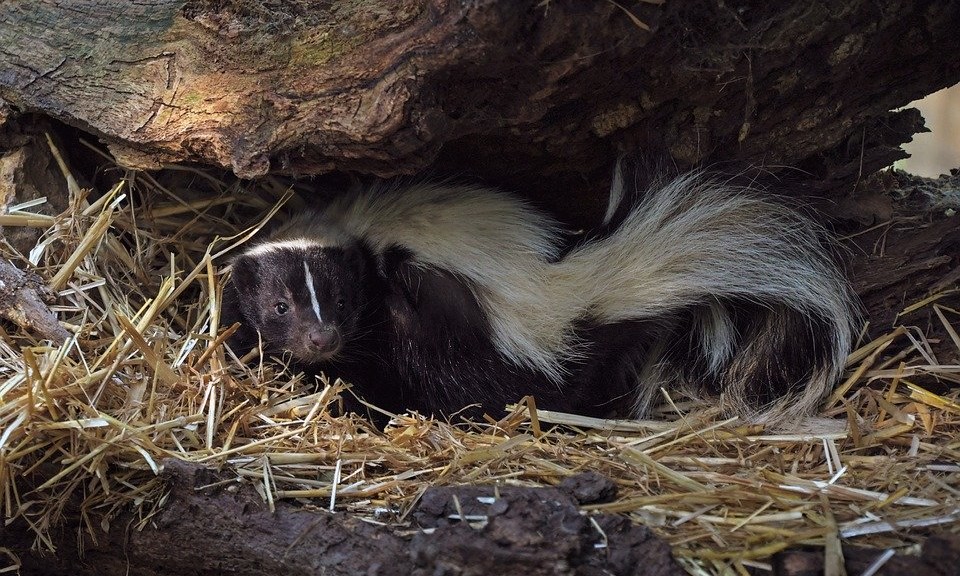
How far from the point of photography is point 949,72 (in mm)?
3184

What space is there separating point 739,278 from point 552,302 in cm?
69

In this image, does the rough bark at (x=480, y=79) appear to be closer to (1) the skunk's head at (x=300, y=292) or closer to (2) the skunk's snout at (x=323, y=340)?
(1) the skunk's head at (x=300, y=292)

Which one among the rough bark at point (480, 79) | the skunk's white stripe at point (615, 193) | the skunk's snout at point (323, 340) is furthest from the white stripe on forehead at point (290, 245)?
the skunk's white stripe at point (615, 193)

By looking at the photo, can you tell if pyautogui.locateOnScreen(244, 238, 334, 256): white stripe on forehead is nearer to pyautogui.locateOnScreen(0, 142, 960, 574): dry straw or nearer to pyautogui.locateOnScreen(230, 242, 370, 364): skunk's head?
pyautogui.locateOnScreen(230, 242, 370, 364): skunk's head

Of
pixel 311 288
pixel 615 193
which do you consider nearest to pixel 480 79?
pixel 615 193

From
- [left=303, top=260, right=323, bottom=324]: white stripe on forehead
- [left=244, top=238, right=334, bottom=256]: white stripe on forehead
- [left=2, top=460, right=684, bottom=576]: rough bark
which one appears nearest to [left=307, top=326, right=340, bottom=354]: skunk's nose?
[left=303, top=260, right=323, bottom=324]: white stripe on forehead

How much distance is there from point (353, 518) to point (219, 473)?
47 centimetres

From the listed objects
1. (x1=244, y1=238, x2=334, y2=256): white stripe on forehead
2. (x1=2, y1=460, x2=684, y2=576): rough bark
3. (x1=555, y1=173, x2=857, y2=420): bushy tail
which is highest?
(x1=555, y1=173, x2=857, y2=420): bushy tail

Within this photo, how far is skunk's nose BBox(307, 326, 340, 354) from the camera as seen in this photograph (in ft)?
10.7

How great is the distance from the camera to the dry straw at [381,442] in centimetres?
234

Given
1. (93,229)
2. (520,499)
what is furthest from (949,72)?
(93,229)

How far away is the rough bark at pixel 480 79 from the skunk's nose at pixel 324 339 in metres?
0.63

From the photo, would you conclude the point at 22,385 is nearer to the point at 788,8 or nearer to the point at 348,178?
the point at 348,178

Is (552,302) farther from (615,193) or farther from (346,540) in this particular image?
(346,540)
